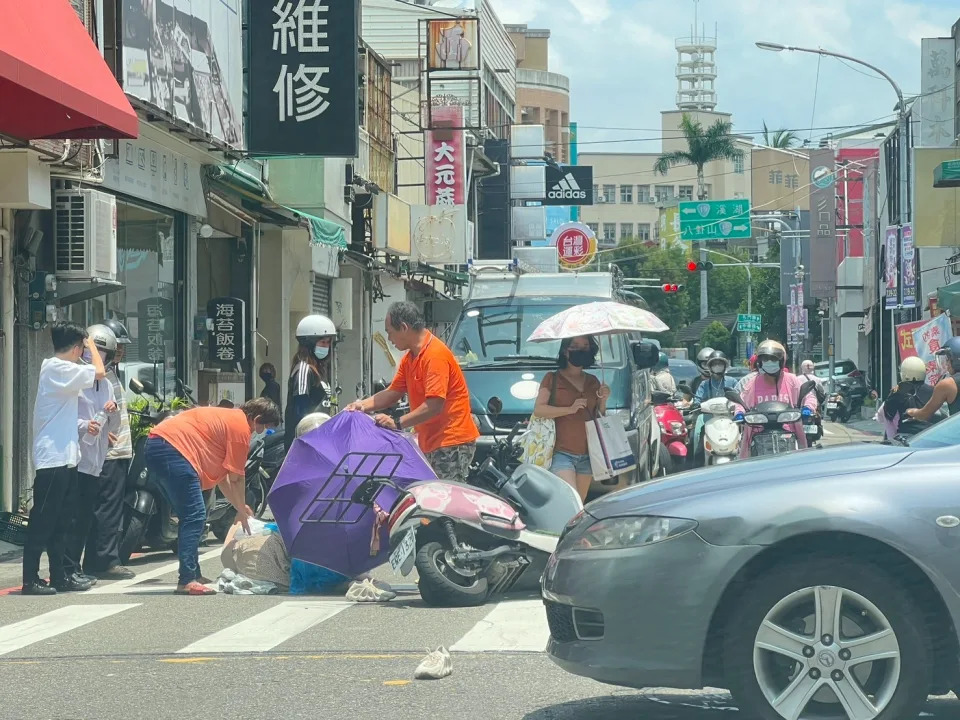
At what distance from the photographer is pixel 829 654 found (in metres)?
5.08

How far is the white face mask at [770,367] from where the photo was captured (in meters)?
13.7

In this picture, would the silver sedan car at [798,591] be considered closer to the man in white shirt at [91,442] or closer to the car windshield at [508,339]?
the man in white shirt at [91,442]

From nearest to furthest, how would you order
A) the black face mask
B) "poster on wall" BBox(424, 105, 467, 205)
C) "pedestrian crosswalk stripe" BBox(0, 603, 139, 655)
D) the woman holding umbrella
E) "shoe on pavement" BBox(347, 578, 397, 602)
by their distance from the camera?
1. "pedestrian crosswalk stripe" BBox(0, 603, 139, 655)
2. "shoe on pavement" BBox(347, 578, 397, 602)
3. the woman holding umbrella
4. the black face mask
5. "poster on wall" BBox(424, 105, 467, 205)

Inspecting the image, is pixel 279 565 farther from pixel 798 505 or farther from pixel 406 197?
pixel 406 197

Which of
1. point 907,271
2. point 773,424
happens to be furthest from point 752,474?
point 907,271

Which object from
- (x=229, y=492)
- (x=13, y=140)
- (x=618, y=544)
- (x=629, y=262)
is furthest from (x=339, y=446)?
(x=629, y=262)

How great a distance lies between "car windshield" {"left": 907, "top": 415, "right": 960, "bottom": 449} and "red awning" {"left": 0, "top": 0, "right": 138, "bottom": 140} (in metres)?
8.57

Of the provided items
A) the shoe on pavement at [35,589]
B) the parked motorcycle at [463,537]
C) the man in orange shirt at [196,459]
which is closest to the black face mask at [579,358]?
the parked motorcycle at [463,537]

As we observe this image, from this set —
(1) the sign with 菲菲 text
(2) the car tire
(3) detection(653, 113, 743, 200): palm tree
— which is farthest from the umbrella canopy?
(3) detection(653, 113, 743, 200): palm tree

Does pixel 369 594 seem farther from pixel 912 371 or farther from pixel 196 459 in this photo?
pixel 912 371

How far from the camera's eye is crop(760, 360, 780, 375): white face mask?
13.7m

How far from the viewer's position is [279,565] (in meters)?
10.2

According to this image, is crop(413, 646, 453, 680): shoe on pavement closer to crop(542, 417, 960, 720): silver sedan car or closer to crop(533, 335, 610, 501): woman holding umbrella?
crop(542, 417, 960, 720): silver sedan car

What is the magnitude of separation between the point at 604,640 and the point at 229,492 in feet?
17.0
